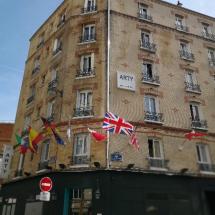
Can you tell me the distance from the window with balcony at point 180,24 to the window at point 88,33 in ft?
26.0

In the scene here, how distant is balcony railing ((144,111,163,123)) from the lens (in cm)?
1819

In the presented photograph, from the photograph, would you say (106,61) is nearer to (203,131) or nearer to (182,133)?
(182,133)

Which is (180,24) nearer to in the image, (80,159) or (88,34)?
(88,34)

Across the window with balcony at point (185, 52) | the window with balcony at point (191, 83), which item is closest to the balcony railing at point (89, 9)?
the window with balcony at point (185, 52)

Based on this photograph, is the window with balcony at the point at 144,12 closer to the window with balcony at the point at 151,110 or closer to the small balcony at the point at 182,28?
the small balcony at the point at 182,28

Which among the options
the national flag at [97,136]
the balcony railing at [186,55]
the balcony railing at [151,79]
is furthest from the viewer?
the balcony railing at [186,55]

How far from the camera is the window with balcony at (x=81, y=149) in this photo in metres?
16.3

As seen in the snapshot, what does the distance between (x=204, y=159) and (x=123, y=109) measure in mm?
6837

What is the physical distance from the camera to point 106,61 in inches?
752

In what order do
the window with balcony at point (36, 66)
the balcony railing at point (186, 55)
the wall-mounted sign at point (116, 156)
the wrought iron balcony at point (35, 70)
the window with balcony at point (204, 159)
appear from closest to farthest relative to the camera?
the wall-mounted sign at point (116, 156) → the window with balcony at point (204, 159) → the balcony railing at point (186, 55) → the wrought iron balcony at point (35, 70) → the window with balcony at point (36, 66)

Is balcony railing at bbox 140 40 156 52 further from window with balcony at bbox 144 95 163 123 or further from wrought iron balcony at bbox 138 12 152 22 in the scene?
window with balcony at bbox 144 95 163 123

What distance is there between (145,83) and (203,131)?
550cm

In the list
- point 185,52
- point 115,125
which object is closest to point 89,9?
point 185,52

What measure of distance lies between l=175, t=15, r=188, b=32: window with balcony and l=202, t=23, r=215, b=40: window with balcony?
82.6 inches
